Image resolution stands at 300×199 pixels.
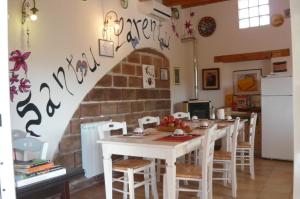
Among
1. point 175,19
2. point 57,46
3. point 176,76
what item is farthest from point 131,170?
point 175,19

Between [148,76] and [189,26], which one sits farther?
[189,26]

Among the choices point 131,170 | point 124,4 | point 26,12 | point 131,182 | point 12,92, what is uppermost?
point 124,4

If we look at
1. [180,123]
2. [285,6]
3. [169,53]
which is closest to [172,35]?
[169,53]

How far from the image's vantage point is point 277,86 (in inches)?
192

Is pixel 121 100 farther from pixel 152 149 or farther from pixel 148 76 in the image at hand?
pixel 152 149

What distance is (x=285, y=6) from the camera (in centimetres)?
557

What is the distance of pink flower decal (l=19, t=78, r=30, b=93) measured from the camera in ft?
9.86

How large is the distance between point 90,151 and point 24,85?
1.18 meters

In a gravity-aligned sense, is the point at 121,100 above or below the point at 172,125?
above

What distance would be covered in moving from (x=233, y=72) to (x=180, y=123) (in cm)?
358

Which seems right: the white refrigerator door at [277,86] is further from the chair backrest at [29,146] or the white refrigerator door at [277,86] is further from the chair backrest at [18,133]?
the chair backrest at [29,146]

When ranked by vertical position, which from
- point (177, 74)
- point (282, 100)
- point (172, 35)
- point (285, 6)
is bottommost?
point (282, 100)

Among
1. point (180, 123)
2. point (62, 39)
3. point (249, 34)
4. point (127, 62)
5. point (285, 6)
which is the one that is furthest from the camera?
point (249, 34)

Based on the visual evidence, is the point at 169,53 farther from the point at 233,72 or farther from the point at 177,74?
the point at 233,72
